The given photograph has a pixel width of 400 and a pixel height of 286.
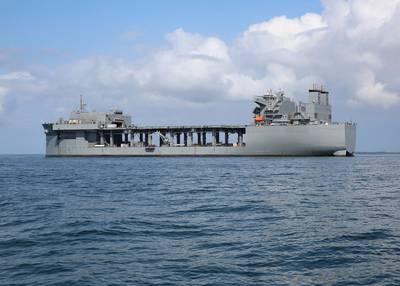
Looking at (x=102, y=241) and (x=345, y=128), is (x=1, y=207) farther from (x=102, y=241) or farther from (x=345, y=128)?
(x=345, y=128)

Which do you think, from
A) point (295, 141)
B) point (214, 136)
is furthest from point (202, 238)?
point (214, 136)

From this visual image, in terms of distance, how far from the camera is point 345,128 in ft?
289

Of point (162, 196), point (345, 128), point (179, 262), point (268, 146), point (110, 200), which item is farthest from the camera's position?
point (268, 146)

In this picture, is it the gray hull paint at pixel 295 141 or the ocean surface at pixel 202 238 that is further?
the gray hull paint at pixel 295 141

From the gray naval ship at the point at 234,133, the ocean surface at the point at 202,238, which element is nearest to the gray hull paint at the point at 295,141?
the gray naval ship at the point at 234,133

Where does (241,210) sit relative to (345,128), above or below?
below

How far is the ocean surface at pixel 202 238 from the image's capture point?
13.5 metres

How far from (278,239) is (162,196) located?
14921mm

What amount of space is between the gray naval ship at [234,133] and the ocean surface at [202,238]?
190 feet

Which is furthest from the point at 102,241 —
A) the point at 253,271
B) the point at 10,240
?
the point at 253,271

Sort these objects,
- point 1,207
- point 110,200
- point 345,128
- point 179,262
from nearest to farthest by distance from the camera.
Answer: point 179,262
point 1,207
point 110,200
point 345,128

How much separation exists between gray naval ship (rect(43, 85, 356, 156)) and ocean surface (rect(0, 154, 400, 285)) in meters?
58.0

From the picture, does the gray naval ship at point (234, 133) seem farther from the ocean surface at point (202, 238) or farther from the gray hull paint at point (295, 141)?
the ocean surface at point (202, 238)

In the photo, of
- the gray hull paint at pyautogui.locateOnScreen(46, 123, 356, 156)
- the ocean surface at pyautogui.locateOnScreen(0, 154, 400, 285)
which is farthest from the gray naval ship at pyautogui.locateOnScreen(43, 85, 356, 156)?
the ocean surface at pyautogui.locateOnScreen(0, 154, 400, 285)
